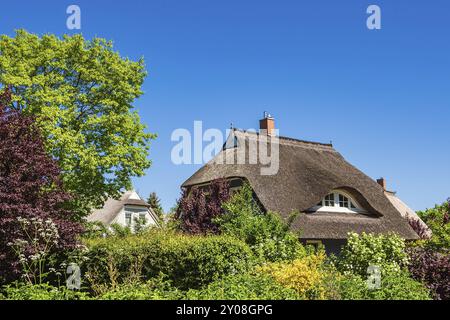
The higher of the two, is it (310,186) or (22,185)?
(310,186)

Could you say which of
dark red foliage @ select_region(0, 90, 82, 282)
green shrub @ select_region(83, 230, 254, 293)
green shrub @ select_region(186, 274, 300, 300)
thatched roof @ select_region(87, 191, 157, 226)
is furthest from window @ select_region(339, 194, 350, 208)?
thatched roof @ select_region(87, 191, 157, 226)

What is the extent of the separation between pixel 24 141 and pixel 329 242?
15.5 metres

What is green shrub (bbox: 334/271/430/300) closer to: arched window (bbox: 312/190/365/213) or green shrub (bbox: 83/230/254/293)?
green shrub (bbox: 83/230/254/293)

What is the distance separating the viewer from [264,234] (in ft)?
59.9

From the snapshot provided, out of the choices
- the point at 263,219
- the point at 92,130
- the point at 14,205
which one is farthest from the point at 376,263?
the point at 92,130

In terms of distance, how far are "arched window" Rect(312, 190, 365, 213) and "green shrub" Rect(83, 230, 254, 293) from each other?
1256 cm

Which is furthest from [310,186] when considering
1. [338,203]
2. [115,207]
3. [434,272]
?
[115,207]

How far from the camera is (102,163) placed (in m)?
26.0

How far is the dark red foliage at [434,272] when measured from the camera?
14977 millimetres

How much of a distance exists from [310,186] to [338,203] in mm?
2591

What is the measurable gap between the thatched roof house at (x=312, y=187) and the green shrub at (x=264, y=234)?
12.5 feet

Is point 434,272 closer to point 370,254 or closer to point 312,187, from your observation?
point 370,254

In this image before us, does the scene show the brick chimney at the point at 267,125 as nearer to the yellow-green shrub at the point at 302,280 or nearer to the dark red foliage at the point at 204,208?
the dark red foliage at the point at 204,208
